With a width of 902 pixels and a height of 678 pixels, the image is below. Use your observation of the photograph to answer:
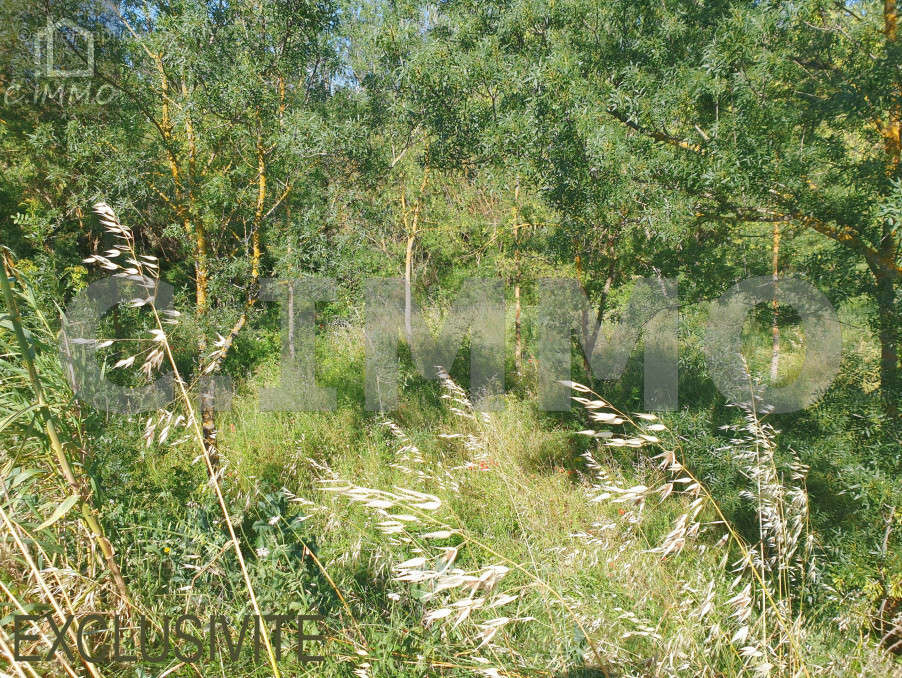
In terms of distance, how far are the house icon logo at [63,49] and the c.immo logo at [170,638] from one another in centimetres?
525

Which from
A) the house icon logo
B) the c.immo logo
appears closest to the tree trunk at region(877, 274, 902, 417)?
the c.immo logo

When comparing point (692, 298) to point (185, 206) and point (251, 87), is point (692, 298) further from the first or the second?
point (185, 206)

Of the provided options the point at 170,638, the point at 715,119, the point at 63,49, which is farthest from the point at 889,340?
the point at 63,49

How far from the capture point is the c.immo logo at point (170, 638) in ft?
4.85

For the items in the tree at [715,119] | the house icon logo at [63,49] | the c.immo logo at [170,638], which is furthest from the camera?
the house icon logo at [63,49]

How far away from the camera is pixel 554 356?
21.7 ft

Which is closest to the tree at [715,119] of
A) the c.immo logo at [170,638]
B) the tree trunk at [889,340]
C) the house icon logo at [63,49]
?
the tree trunk at [889,340]

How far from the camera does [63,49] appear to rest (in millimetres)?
5480

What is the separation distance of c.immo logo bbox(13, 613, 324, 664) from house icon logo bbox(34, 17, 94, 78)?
5.25m

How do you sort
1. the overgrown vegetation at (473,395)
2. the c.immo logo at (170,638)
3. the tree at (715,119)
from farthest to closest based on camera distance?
the tree at (715,119) < the overgrown vegetation at (473,395) < the c.immo logo at (170,638)

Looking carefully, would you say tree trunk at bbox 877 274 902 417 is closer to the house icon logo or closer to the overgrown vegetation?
the overgrown vegetation

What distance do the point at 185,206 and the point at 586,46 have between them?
383 centimetres

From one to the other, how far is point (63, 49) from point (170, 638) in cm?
669

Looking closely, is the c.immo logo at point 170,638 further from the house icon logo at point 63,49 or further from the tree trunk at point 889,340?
the house icon logo at point 63,49
